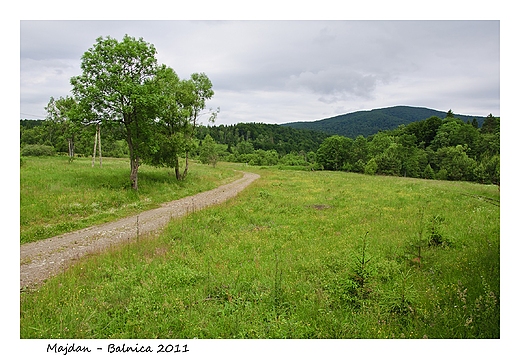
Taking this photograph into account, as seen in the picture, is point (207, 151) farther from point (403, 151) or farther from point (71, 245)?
point (403, 151)

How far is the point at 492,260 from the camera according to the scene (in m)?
7.35

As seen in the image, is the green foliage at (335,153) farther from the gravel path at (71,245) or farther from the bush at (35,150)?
the gravel path at (71,245)

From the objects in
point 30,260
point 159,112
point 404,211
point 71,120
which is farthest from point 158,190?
point 404,211

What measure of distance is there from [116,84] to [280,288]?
19321 mm

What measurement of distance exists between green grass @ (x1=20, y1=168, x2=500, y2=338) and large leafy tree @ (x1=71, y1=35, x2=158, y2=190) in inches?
498

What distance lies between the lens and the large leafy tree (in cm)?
1892

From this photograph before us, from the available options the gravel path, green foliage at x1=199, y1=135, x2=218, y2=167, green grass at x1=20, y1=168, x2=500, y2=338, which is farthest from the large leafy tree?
green foliage at x1=199, y1=135, x2=218, y2=167

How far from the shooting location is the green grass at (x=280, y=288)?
5.11 meters

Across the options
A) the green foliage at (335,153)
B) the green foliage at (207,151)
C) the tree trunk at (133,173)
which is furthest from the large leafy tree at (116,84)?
the green foliage at (335,153)

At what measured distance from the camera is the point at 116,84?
63.2ft

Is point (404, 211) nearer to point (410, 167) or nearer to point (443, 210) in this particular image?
point (443, 210)

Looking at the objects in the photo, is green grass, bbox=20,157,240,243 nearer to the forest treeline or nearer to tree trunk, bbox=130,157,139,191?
tree trunk, bbox=130,157,139,191

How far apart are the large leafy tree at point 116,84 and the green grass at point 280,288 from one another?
1265 cm

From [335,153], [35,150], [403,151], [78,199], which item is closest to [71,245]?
[78,199]
